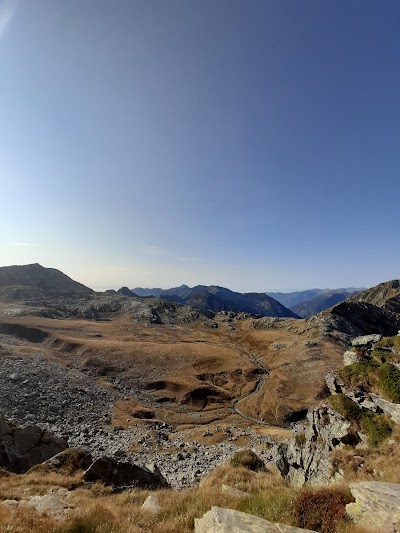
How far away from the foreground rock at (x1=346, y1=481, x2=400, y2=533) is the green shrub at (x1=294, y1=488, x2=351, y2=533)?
1.55 ft

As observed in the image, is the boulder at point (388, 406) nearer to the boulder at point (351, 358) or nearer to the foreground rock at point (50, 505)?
the boulder at point (351, 358)

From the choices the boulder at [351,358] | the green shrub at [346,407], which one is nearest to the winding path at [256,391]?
the boulder at [351,358]

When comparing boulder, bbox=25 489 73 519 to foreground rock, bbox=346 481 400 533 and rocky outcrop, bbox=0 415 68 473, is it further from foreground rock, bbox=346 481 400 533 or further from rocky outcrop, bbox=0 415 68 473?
rocky outcrop, bbox=0 415 68 473

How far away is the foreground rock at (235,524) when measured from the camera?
10.6 meters

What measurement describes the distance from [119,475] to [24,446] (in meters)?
14.1

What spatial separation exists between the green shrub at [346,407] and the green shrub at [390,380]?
2.86 meters

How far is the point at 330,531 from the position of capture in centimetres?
1123

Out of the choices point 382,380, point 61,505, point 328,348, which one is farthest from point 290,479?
point 328,348

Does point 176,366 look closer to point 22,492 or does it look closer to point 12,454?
point 12,454

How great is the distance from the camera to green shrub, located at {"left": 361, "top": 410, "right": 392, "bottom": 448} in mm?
23097

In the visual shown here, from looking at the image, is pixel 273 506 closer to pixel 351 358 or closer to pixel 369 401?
pixel 369 401

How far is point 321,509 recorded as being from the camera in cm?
1231

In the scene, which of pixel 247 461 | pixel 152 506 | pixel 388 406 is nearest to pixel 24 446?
pixel 247 461

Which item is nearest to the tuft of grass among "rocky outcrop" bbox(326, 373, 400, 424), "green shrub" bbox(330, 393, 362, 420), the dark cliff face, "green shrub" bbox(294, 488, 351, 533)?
"green shrub" bbox(294, 488, 351, 533)
